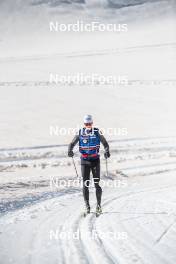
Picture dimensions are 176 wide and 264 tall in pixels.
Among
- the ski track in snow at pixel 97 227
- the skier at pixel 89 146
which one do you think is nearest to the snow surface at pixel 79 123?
the ski track in snow at pixel 97 227

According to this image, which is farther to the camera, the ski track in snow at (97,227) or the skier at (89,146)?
the skier at (89,146)

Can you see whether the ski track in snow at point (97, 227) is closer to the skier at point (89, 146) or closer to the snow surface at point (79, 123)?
the snow surface at point (79, 123)

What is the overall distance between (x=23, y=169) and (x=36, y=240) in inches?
440

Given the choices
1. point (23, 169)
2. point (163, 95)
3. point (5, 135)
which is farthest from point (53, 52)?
point (23, 169)

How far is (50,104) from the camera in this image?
3847cm

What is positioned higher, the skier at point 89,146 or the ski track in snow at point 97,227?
the skier at point 89,146

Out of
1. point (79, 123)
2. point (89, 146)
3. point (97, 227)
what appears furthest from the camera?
point (79, 123)

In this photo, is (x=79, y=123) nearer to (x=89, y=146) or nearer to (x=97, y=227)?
(x=89, y=146)

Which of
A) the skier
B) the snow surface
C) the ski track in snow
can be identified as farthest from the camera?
the skier

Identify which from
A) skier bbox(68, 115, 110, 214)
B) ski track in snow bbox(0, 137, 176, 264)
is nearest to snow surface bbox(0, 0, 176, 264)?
ski track in snow bbox(0, 137, 176, 264)

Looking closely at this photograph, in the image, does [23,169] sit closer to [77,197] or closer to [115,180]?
[115,180]

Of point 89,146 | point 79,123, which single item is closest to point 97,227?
point 89,146

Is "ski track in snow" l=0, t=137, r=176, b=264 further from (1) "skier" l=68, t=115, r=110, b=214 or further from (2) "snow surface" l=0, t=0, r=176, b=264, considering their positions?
(1) "skier" l=68, t=115, r=110, b=214

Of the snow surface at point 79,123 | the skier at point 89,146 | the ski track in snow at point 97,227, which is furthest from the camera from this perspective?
the skier at point 89,146
